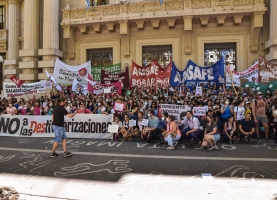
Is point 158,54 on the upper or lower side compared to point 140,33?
lower

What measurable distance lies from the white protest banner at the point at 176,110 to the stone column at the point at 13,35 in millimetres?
13359

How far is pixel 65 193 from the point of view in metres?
4.22

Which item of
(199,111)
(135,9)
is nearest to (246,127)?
(199,111)

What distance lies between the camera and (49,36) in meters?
15.9

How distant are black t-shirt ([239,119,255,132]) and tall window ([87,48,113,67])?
33.9 feet

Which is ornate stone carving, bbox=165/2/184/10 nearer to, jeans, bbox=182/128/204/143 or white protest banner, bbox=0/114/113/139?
white protest banner, bbox=0/114/113/139

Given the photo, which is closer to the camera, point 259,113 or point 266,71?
point 259,113

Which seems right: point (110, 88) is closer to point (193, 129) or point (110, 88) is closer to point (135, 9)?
point (135, 9)

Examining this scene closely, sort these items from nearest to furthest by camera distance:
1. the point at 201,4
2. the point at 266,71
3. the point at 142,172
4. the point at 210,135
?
the point at 142,172
the point at 210,135
the point at 266,71
the point at 201,4

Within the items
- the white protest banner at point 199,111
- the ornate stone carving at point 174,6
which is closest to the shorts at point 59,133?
the white protest banner at point 199,111

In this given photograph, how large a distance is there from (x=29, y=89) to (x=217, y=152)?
Answer: 33.0 feet

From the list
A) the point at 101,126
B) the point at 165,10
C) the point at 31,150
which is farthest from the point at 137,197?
the point at 165,10

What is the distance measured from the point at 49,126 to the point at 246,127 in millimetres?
8038

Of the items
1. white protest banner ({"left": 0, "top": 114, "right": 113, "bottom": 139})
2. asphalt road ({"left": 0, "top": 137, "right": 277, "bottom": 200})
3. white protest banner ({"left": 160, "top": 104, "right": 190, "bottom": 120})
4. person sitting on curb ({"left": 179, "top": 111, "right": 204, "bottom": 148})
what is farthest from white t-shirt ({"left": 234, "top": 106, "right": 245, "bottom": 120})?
white protest banner ({"left": 0, "top": 114, "right": 113, "bottom": 139})
